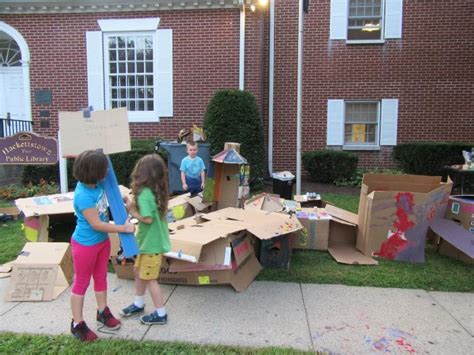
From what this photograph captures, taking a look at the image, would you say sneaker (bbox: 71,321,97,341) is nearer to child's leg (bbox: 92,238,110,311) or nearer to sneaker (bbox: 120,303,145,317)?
child's leg (bbox: 92,238,110,311)

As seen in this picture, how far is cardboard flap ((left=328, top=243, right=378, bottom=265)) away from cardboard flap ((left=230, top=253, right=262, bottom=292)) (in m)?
1.07

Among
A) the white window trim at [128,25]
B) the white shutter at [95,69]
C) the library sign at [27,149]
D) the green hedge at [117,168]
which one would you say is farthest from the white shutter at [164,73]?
the library sign at [27,149]

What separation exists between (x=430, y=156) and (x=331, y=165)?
249cm

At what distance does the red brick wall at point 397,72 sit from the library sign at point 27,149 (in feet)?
19.9

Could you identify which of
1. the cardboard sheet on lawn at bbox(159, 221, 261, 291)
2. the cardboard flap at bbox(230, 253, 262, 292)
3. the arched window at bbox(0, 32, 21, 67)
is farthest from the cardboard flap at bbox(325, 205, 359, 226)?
the arched window at bbox(0, 32, 21, 67)

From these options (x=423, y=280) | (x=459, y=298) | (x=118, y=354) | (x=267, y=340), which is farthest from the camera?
(x=423, y=280)

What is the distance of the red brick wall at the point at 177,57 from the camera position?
10.2 meters

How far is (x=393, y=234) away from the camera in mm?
4871

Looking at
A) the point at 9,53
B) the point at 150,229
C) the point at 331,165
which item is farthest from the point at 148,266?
the point at 9,53

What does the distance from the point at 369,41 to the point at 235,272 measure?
8988 mm

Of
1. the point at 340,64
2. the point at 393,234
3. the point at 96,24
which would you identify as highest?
the point at 96,24

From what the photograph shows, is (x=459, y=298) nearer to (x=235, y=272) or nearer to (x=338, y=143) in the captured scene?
(x=235, y=272)

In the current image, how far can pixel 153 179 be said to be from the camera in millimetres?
3209

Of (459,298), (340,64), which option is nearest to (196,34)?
(340,64)
